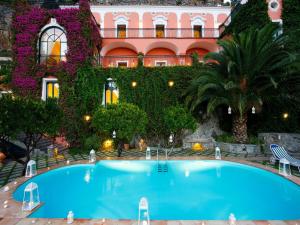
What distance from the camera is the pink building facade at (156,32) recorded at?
20.0m

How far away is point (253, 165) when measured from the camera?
331 inches

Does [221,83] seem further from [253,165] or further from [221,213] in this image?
[221,213]

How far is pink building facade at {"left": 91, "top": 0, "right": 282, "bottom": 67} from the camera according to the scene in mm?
19984

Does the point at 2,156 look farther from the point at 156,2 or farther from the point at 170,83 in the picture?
the point at 156,2

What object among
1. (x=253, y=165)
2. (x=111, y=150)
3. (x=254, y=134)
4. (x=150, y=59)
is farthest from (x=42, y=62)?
(x=254, y=134)

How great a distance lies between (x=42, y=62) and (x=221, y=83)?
39.2 ft

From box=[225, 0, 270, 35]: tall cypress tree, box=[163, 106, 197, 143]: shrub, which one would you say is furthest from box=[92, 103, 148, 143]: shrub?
box=[225, 0, 270, 35]: tall cypress tree

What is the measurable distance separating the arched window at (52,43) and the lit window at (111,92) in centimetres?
394

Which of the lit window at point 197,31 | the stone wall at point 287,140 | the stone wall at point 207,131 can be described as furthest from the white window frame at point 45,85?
the lit window at point 197,31

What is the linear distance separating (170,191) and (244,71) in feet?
24.9

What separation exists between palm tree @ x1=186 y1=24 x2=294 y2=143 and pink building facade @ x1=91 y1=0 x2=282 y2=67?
8.48m

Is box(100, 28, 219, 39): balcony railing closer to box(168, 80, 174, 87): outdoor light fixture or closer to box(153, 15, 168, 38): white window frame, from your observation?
box(153, 15, 168, 38): white window frame

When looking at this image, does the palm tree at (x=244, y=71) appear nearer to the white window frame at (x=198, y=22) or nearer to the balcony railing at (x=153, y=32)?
the balcony railing at (x=153, y=32)

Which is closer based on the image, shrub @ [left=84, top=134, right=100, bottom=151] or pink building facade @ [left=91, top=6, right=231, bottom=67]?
shrub @ [left=84, top=134, right=100, bottom=151]
